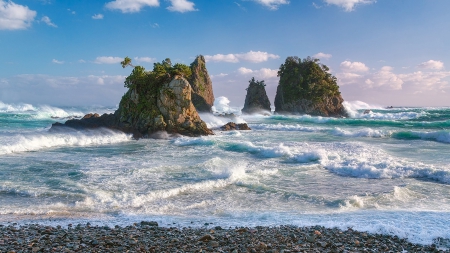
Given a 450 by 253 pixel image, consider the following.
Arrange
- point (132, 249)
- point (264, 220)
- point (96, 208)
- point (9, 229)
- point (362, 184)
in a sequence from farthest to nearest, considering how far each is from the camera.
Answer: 1. point (362, 184)
2. point (96, 208)
3. point (264, 220)
4. point (9, 229)
5. point (132, 249)

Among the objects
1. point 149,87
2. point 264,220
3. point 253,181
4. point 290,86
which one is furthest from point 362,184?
point 290,86

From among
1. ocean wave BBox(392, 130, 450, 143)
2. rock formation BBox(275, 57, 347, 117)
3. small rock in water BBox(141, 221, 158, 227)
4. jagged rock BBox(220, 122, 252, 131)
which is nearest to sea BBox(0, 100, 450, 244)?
small rock in water BBox(141, 221, 158, 227)

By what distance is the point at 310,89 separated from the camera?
6341 centimetres

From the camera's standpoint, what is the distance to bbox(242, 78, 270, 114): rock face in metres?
70.3

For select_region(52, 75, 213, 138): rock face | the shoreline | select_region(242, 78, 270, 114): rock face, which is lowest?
the shoreline

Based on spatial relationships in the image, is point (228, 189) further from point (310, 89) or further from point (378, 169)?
point (310, 89)

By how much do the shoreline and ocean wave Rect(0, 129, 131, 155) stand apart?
44.4ft

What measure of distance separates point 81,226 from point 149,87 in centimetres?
2166

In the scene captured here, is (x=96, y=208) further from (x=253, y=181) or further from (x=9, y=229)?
(x=253, y=181)

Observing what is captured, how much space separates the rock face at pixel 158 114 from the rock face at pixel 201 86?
3039 centimetres

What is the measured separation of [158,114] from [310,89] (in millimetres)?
42230

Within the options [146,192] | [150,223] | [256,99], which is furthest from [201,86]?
[150,223]

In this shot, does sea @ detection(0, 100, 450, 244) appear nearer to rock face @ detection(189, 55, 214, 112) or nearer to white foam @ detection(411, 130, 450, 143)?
white foam @ detection(411, 130, 450, 143)

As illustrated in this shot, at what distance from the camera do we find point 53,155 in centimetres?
1783
